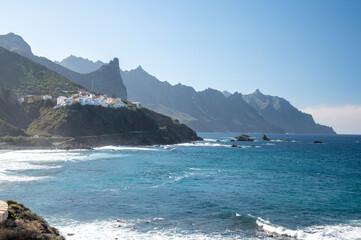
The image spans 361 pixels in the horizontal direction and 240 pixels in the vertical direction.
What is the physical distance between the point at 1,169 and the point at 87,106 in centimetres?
9775

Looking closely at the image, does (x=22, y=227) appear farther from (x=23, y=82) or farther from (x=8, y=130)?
(x=23, y=82)

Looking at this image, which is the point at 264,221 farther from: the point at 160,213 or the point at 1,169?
the point at 1,169

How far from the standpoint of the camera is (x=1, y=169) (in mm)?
52594

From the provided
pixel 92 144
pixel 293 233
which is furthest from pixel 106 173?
pixel 92 144

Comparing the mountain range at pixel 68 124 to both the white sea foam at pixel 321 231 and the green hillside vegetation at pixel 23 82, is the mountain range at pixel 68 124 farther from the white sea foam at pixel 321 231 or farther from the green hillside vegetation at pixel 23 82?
the white sea foam at pixel 321 231

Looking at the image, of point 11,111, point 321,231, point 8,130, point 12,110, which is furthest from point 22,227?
point 12,110

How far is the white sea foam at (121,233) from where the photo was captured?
21844 millimetres

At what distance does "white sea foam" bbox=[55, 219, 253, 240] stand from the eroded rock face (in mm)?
3916

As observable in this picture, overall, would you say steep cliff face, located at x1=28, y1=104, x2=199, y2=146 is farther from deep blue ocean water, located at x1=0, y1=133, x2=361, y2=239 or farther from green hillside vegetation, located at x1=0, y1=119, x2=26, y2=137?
deep blue ocean water, located at x1=0, y1=133, x2=361, y2=239

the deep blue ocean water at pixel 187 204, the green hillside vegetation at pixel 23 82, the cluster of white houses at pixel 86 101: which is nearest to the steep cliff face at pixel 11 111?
the cluster of white houses at pixel 86 101

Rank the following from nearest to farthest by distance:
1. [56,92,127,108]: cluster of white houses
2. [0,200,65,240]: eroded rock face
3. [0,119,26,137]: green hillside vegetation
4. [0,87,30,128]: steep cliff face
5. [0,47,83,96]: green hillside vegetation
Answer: [0,200,65,240]: eroded rock face
[0,119,26,137]: green hillside vegetation
[0,87,30,128]: steep cliff face
[56,92,127,108]: cluster of white houses
[0,47,83,96]: green hillside vegetation

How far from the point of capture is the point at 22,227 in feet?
53.6

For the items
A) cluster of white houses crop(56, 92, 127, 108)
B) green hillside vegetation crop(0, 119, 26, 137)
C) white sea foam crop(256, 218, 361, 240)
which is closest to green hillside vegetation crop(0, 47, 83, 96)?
cluster of white houses crop(56, 92, 127, 108)

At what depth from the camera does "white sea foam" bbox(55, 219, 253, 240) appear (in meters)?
21.8
